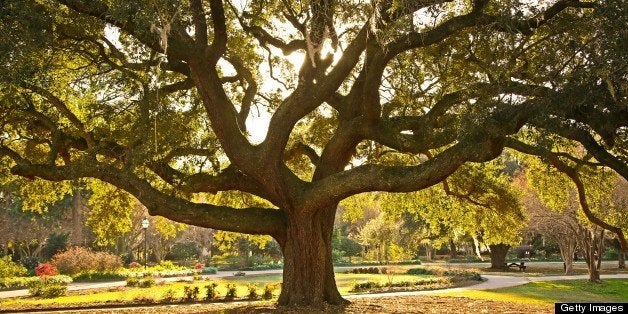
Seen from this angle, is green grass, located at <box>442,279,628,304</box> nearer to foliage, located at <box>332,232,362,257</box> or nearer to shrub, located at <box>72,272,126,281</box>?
shrub, located at <box>72,272,126,281</box>

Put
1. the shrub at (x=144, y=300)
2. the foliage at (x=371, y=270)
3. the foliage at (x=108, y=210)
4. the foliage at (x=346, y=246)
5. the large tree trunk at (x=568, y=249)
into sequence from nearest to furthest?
the foliage at (x=108, y=210)
the shrub at (x=144, y=300)
the large tree trunk at (x=568, y=249)
the foliage at (x=371, y=270)
the foliage at (x=346, y=246)

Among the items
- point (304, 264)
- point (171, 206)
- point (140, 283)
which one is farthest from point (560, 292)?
point (140, 283)

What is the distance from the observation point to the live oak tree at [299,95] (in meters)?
8.78

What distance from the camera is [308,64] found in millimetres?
12430

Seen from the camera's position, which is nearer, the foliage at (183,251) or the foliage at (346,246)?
the foliage at (183,251)

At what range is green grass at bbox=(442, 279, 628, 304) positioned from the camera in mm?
18000

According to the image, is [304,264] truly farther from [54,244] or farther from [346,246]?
[346,246]

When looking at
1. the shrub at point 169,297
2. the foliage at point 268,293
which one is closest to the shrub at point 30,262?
the shrub at point 169,297

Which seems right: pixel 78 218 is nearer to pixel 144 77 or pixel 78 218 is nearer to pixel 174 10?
pixel 144 77

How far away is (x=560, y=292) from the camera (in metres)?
20.3

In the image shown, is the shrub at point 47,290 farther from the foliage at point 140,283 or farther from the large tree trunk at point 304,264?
the large tree trunk at point 304,264

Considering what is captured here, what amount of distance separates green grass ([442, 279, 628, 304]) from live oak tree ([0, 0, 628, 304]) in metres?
6.63

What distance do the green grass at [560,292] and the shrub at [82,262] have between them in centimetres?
2180

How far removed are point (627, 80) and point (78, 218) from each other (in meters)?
40.9
